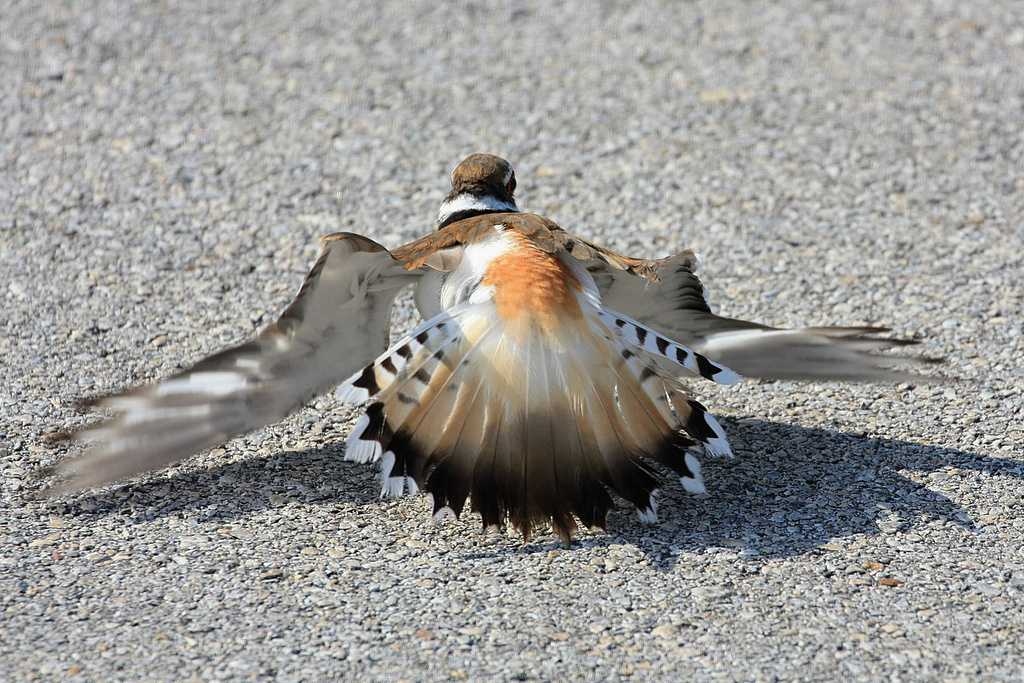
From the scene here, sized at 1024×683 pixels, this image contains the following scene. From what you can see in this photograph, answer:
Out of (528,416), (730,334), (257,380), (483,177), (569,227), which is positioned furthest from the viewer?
(569,227)

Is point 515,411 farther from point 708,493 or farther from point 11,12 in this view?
point 11,12

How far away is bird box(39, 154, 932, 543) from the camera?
399 cm

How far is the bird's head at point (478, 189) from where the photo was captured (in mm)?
5051

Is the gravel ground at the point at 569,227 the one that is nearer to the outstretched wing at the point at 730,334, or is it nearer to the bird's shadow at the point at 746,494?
the bird's shadow at the point at 746,494

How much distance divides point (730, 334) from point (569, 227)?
1.97 metres

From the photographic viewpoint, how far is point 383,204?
674cm

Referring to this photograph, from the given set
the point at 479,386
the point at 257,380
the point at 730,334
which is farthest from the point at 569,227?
the point at 479,386

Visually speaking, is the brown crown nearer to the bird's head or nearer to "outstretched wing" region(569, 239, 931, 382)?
the bird's head

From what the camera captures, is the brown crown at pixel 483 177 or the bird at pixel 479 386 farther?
the brown crown at pixel 483 177

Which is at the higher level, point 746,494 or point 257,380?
point 257,380

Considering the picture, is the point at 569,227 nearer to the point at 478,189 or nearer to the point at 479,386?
the point at 478,189

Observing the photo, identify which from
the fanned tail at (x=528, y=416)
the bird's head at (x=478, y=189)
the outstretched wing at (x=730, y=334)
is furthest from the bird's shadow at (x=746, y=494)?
the bird's head at (x=478, y=189)

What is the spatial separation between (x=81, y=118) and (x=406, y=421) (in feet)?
14.0

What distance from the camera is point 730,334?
186 inches
